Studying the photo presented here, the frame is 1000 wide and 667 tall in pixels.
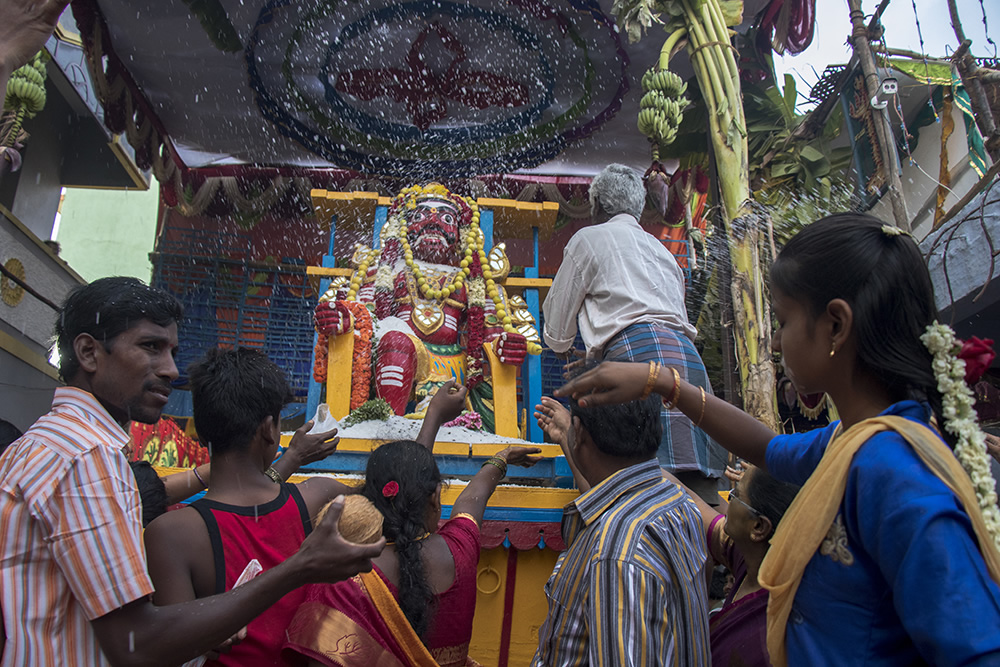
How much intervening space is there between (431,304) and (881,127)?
352 centimetres

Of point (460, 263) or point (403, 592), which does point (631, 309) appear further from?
point (460, 263)

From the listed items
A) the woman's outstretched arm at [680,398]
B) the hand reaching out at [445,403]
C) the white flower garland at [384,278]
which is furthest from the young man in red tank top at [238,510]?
the white flower garland at [384,278]

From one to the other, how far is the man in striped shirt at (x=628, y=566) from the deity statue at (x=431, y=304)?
2.95 meters

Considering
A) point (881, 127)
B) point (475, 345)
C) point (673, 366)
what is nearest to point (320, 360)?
point (475, 345)

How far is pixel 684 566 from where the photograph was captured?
1645 millimetres

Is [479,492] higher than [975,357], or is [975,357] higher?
[975,357]

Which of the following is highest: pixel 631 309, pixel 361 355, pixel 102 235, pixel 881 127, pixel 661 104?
pixel 102 235

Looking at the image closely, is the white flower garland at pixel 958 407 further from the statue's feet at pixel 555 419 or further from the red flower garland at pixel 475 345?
the red flower garland at pixel 475 345

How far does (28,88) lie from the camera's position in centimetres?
564

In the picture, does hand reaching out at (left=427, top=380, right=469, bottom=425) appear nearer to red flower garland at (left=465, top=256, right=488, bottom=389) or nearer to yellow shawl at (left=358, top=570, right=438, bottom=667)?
yellow shawl at (left=358, top=570, right=438, bottom=667)

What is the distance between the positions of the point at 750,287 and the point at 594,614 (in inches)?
122

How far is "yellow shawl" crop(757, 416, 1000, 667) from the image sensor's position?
1.04 meters

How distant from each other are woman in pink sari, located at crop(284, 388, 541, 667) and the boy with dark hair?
0.40 feet

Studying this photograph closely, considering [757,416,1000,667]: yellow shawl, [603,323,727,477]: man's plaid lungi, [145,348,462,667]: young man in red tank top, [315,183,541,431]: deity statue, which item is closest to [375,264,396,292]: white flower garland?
[315,183,541,431]: deity statue
